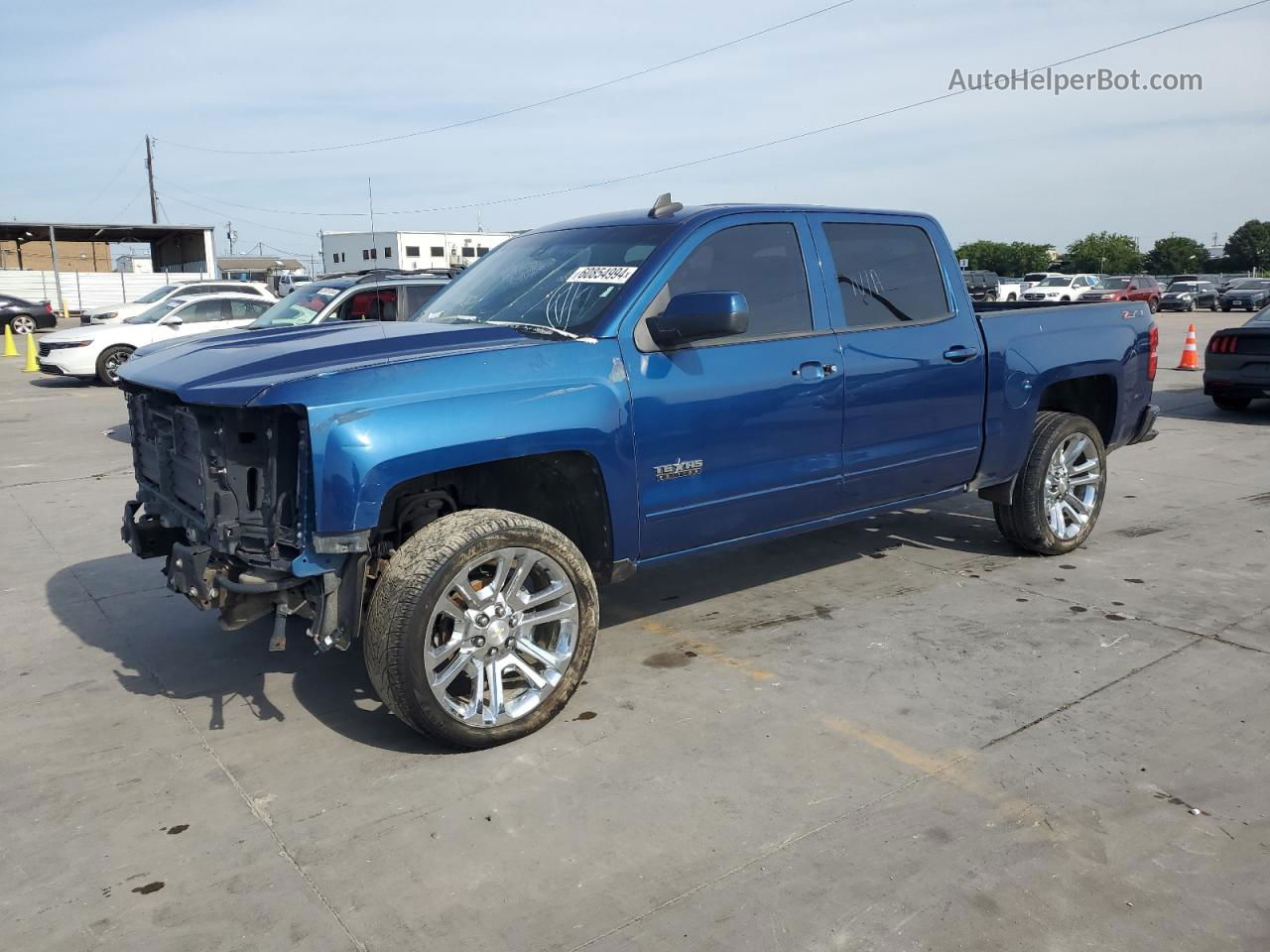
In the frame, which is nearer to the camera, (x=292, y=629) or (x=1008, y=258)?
(x=292, y=629)

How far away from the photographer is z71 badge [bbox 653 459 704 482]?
13.7 ft

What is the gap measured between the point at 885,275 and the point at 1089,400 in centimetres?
212

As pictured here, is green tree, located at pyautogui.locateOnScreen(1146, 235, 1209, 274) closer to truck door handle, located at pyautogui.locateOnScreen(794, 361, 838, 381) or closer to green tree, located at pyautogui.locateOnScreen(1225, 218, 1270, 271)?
green tree, located at pyautogui.locateOnScreen(1225, 218, 1270, 271)

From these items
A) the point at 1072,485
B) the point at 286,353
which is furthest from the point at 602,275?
the point at 1072,485

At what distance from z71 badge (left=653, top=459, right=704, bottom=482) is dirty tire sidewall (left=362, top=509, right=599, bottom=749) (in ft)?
1.91

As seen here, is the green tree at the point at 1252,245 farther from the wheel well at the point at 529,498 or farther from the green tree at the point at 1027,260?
the wheel well at the point at 529,498

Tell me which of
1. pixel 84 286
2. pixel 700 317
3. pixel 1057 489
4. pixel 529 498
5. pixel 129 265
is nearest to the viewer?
pixel 700 317

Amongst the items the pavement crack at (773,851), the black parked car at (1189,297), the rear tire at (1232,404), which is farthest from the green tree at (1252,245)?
the pavement crack at (773,851)

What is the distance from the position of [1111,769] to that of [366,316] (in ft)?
31.8

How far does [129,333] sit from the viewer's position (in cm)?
1703

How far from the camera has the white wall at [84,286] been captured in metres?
43.7

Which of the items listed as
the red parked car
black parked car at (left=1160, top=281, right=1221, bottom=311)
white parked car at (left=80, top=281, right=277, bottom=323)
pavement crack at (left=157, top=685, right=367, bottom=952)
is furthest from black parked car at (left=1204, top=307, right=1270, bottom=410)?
black parked car at (left=1160, top=281, right=1221, bottom=311)

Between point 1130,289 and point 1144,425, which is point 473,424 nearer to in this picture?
point 1144,425

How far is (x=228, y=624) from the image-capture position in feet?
12.0
